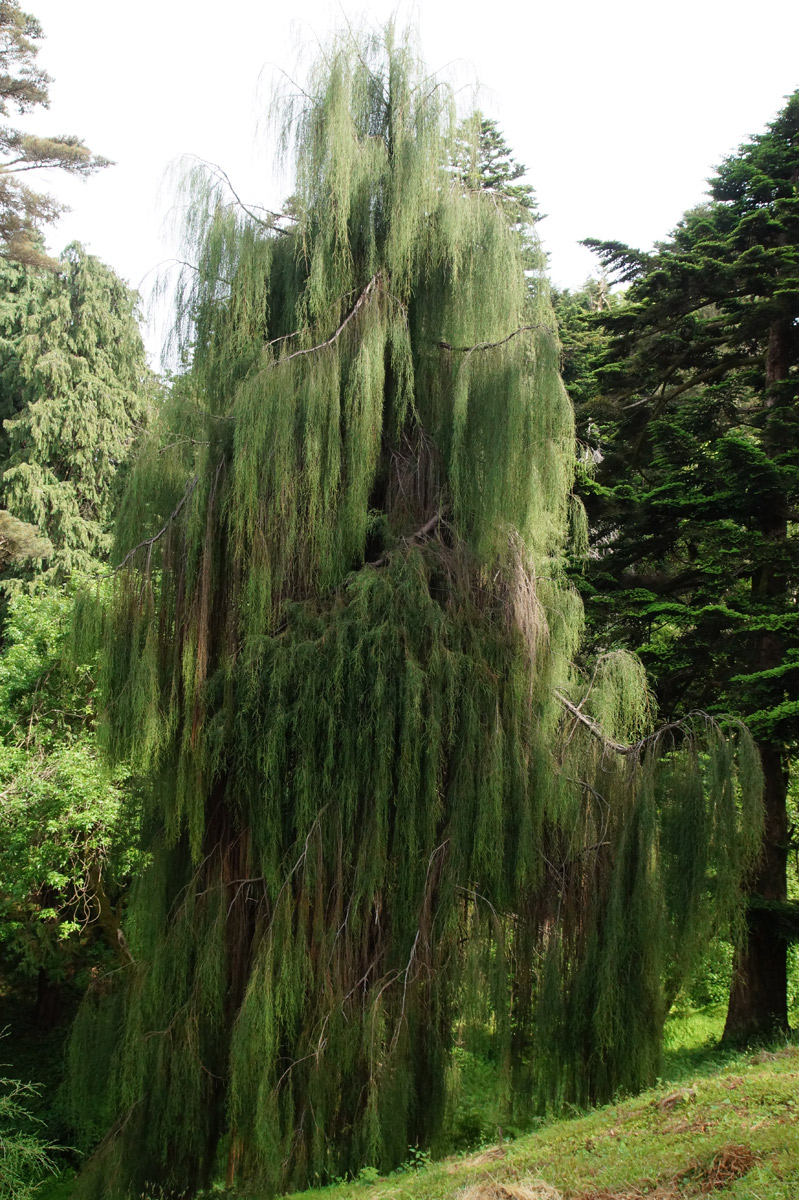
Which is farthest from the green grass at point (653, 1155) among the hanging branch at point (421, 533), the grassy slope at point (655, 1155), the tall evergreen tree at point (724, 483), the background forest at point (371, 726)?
the hanging branch at point (421, 533)

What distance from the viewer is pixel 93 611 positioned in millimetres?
6137

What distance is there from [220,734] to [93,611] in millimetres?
1224

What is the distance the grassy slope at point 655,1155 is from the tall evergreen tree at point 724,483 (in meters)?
3.30

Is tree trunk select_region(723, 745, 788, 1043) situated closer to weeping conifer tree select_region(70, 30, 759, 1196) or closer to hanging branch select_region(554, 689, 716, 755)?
hanging branch select_region(554, 689, 716, 755)

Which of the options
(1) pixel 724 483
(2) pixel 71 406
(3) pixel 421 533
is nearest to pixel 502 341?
(3) pixel 421 533

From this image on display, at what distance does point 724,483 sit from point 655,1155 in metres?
6.27

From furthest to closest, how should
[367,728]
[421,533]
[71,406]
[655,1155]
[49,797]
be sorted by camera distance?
[71,406]
[49,797]
[421,533]
[367,728]
[655,1155]

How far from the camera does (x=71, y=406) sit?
15.8 m

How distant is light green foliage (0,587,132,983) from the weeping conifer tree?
3.09 m

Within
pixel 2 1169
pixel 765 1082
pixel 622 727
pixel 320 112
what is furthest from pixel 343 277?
pixel 2 1169

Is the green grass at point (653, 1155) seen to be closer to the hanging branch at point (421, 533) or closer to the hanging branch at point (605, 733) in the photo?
the hanging branch at point (605, 733)

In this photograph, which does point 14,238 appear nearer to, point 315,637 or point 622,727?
point 315,637

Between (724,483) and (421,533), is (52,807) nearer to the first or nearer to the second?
(421,533)

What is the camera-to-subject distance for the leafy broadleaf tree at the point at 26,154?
11820mm
